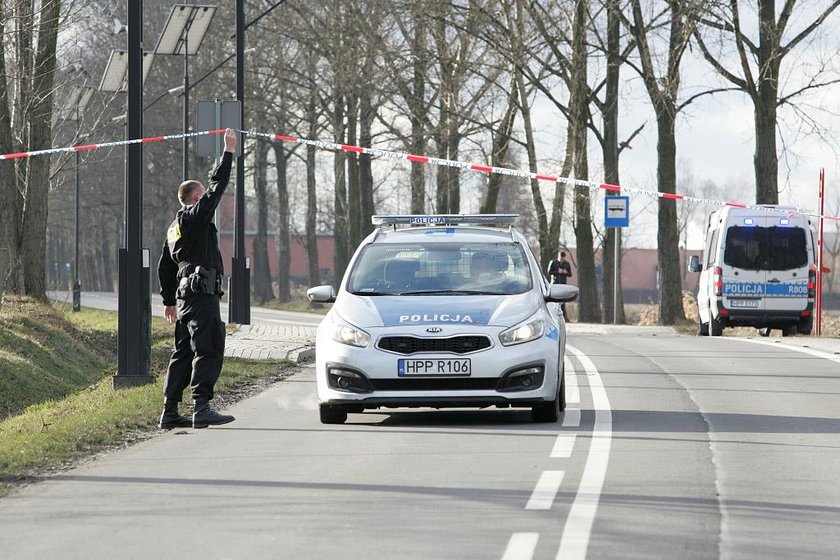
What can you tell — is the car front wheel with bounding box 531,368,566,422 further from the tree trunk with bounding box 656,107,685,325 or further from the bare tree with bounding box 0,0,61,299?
the tree trunk with bounding box 656,107,685,325

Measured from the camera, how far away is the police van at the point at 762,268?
2794 centimetres

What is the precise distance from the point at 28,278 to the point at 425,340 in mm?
17310

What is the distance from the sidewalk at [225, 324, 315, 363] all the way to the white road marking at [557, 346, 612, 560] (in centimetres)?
728

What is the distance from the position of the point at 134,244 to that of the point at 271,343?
27.7 ft

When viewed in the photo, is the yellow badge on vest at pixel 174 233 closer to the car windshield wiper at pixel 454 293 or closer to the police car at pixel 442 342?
the police car at pixel 442 342

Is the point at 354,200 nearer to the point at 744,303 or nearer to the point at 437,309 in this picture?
the point at 744,303

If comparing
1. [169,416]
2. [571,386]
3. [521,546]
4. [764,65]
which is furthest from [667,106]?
[521,546]

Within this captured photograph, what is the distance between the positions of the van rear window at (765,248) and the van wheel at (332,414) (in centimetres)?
1702

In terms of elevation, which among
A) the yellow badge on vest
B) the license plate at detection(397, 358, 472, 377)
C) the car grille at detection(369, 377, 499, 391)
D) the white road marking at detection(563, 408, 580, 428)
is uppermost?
the yellow badge on vest

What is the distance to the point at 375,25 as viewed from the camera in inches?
1480

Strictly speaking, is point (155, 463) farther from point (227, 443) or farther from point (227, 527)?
point (227, 527)

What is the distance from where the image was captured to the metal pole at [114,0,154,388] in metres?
15.0

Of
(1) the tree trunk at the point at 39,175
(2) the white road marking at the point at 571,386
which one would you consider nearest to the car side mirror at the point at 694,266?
(2) the white road marking at the point at 571,386

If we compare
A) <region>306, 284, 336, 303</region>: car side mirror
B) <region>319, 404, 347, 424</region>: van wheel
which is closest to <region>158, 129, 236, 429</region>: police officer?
<region>319, 404, 347, 424</region>: van wheel
